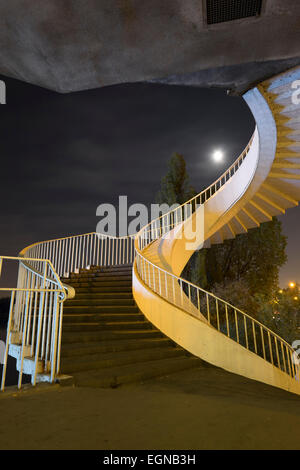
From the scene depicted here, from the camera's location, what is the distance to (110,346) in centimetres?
450

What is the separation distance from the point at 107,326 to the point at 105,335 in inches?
15.0

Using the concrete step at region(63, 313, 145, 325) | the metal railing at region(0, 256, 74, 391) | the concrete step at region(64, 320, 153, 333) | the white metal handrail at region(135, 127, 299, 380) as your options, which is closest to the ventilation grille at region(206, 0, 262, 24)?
the metal railing at region(0, 256, 74, 391)

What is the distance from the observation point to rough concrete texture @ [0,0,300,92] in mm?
2812

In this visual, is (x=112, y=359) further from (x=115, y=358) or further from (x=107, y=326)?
(x=107, y=326)

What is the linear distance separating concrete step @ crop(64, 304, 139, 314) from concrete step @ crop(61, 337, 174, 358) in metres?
1.10

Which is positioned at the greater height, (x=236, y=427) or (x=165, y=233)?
(x=165, y=233)

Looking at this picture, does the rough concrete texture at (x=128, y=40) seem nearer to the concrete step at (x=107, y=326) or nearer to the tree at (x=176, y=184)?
the concrete step at (x=107, y=326)

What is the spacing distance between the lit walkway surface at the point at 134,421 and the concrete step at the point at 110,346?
1047 millimetres

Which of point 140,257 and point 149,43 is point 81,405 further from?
point 140,257

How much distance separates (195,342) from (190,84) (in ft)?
14.5

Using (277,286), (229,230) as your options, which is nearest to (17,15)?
(229,230)

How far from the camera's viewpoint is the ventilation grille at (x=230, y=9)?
2.77 m

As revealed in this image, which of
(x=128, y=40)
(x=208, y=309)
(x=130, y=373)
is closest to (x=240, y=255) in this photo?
(x=208, y=309)

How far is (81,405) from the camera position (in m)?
2.51
